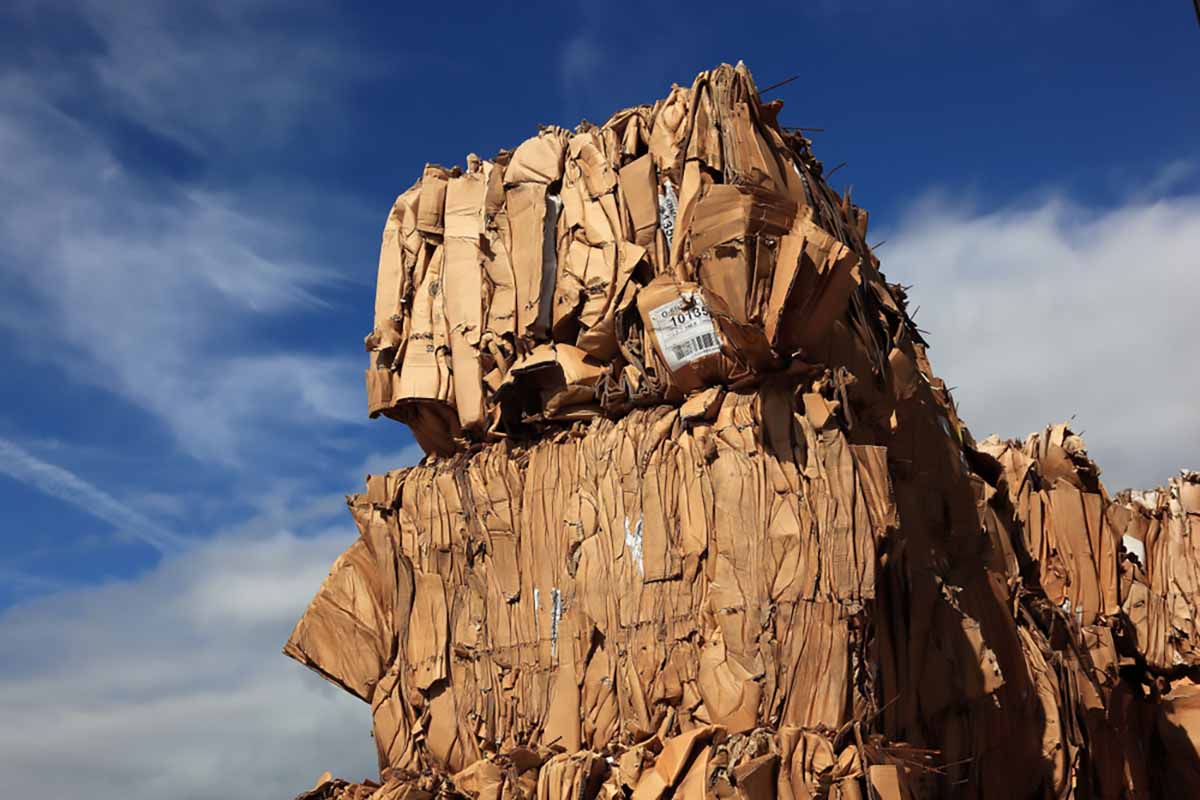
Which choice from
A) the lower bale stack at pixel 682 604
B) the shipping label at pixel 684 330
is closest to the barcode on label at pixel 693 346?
the shipping label at pixel 684 330

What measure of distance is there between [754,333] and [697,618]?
172cm

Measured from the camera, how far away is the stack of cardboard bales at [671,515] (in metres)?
8.31

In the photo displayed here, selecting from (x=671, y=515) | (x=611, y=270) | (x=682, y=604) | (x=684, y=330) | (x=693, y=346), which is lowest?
(x=682, y=604)

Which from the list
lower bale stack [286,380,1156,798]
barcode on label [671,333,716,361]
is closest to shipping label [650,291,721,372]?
barcode on label [671,333,716,361]

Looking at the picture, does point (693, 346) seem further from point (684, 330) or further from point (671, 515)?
point (671, 515)

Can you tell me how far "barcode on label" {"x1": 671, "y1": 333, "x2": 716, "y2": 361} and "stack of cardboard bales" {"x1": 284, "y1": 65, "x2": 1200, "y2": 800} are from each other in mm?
14

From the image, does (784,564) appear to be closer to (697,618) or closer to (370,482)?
(697,618)

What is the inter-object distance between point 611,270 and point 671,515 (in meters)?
1.68

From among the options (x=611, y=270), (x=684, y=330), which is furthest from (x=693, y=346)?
(x=611, y=270)

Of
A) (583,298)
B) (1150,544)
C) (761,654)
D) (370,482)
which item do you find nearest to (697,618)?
(761,654)

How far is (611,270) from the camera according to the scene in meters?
9.42

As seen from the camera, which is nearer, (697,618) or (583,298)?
(697,618)

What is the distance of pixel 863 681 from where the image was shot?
8.34 meters

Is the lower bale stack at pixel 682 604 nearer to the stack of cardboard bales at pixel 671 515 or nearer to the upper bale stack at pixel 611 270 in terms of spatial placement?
the stack of cardboard bales at pixel 671 515
